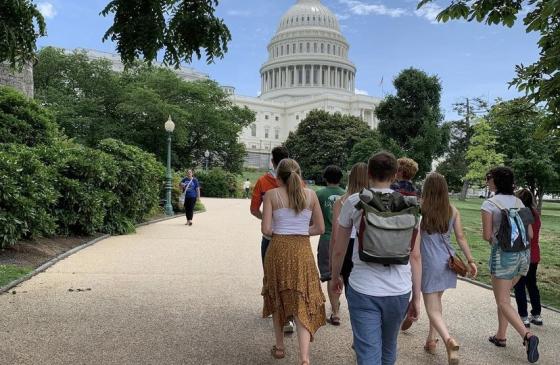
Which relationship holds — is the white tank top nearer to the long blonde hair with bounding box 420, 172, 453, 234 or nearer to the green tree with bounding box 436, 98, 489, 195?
the long blonde hair with bounding box 420, 172, 453, 234

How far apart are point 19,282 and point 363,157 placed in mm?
50838

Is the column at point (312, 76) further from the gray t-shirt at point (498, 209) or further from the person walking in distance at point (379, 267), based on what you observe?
the person walking in distance at point (379, 267)

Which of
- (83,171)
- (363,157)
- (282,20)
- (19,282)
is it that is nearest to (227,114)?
(363,157)

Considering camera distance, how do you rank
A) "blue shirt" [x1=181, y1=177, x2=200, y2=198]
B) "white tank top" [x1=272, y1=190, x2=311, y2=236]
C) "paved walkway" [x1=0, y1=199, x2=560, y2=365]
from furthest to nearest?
"blue shirt" [x1=181, y1=177, x2=200, y2=198], "paved walkway" [x1=0, y1=199, x2=560, y2=365], "white tank top" [x1=272, y1=190, x2=311, y2=236]

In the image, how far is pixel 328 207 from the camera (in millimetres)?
6238

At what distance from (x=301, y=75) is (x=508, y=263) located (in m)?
128

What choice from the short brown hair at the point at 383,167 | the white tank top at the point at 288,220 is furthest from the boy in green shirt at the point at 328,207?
the short brown hair at the point at 383,167

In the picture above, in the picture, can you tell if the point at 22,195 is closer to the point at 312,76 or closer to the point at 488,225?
the point at 488,225

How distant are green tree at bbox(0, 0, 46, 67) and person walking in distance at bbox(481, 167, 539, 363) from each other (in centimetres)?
539

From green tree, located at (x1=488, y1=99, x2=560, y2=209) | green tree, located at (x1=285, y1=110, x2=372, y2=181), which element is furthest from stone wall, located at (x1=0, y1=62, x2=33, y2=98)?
green tree, located at (x1=285, y1=110, x2=372, y2=181)

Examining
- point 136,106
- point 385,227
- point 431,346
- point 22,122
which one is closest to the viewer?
point 385,227

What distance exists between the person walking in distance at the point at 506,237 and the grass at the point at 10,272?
21.3ft

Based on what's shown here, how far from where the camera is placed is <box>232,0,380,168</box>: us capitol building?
12700 cm

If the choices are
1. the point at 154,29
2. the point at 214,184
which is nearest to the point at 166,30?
the point at 154,29
